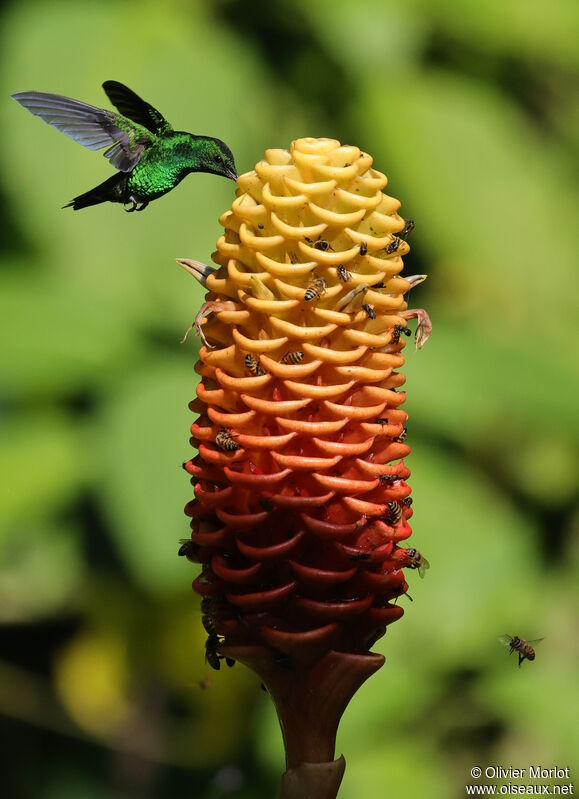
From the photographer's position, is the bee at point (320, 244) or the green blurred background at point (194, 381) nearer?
the bee at point (320, 244)

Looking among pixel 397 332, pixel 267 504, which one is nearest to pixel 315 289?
pixel 397 332

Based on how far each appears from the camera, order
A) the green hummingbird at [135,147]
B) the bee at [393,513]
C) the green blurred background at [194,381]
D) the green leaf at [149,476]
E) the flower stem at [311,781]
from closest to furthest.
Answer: the flower stem at [311,781] < the bee at [393,513] < the green hummingbird at [135,147] < the green leaf at [149,476] < the green blurred background at [194,381]

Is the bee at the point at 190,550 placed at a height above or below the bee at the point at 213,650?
above

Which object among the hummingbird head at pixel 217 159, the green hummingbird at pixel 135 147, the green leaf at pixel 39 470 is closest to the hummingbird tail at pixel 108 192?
the green hummingbird at pixel 135 147

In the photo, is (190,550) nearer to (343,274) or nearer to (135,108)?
(343,274)

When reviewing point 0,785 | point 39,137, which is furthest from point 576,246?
point 0,785

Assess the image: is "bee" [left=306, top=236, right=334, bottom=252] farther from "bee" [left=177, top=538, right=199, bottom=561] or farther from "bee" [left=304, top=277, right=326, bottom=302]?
"bee" [left=177, top=538, right=199, bottom=561]

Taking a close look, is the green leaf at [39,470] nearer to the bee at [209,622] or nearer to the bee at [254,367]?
the bee at [209,622]

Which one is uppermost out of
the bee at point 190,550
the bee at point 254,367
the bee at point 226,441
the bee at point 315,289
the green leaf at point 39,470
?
the bee at point 315,289
